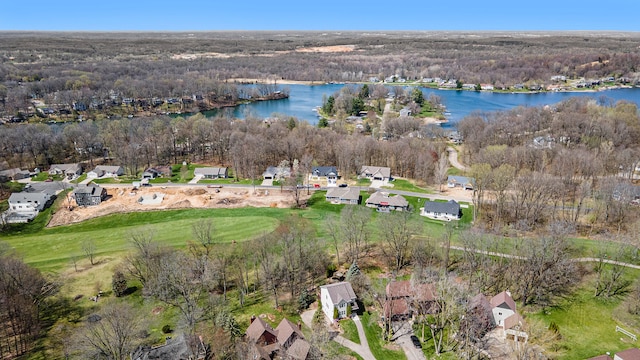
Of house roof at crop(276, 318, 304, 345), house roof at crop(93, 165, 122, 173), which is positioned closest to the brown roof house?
house roof at crop(276, 318, 304, 345)

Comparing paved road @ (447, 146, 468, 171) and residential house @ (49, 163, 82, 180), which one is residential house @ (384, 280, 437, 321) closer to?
paved road @ (447, 146, 468, 171)

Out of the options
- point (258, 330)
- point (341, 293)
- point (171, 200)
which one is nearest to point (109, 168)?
point (171, 200)

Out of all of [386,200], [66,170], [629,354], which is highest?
[386,200]

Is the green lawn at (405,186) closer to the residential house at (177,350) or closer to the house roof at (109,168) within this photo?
the residential house at (177,350)

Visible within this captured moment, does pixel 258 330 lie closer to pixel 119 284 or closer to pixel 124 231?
pixel 119 284

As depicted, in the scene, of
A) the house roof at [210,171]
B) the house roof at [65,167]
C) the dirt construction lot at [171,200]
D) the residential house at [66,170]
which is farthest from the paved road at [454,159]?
the house roof at [65,167]

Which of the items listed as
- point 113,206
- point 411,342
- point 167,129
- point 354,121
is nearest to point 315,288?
point 411,342
